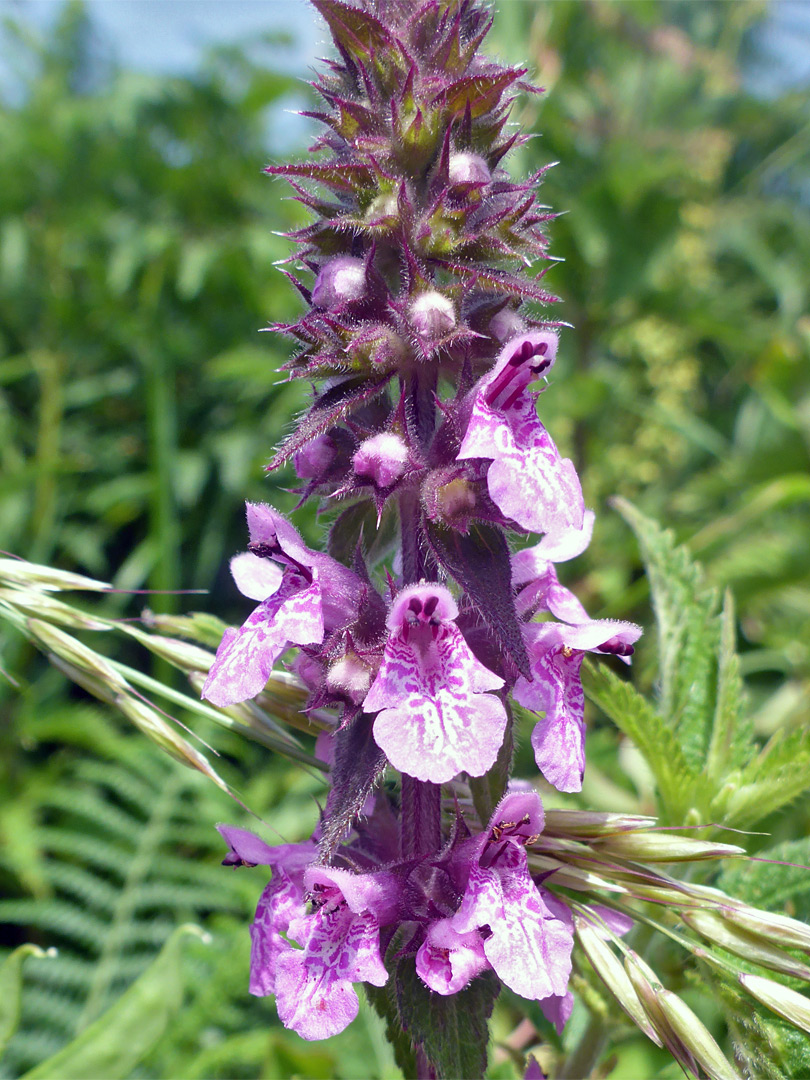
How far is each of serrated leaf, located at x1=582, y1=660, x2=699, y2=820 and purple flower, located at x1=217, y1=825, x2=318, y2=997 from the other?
0.39 meters

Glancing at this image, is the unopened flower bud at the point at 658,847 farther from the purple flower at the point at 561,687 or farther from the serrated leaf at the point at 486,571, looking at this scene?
the serrated leaf at the point at 486,571

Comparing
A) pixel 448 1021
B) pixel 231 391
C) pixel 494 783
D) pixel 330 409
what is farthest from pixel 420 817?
pixel 231 391

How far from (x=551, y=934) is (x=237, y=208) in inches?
160

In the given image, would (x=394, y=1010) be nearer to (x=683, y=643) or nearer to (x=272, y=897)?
(x=272, y=897)

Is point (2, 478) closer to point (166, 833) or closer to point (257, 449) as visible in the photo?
point (257, 449)

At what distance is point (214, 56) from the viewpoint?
4.55m

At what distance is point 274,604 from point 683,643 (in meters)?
0.65

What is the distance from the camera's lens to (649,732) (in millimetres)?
1032

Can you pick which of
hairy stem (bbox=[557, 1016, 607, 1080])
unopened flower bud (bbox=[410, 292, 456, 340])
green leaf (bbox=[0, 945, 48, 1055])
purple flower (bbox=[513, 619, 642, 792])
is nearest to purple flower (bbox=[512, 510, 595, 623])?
purple flower (bbox=[513, 619, 642, 792])

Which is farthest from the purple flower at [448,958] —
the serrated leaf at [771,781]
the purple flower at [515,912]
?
the serrated leaf at [771,781]

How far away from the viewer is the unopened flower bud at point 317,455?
0.91 m

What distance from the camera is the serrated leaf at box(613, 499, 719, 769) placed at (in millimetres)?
1195

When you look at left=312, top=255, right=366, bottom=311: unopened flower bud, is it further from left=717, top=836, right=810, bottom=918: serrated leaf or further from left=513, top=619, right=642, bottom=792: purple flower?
left=717, top=836, right=810, bottom=918: serrated leaf

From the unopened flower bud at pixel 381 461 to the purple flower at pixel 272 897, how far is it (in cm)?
40
